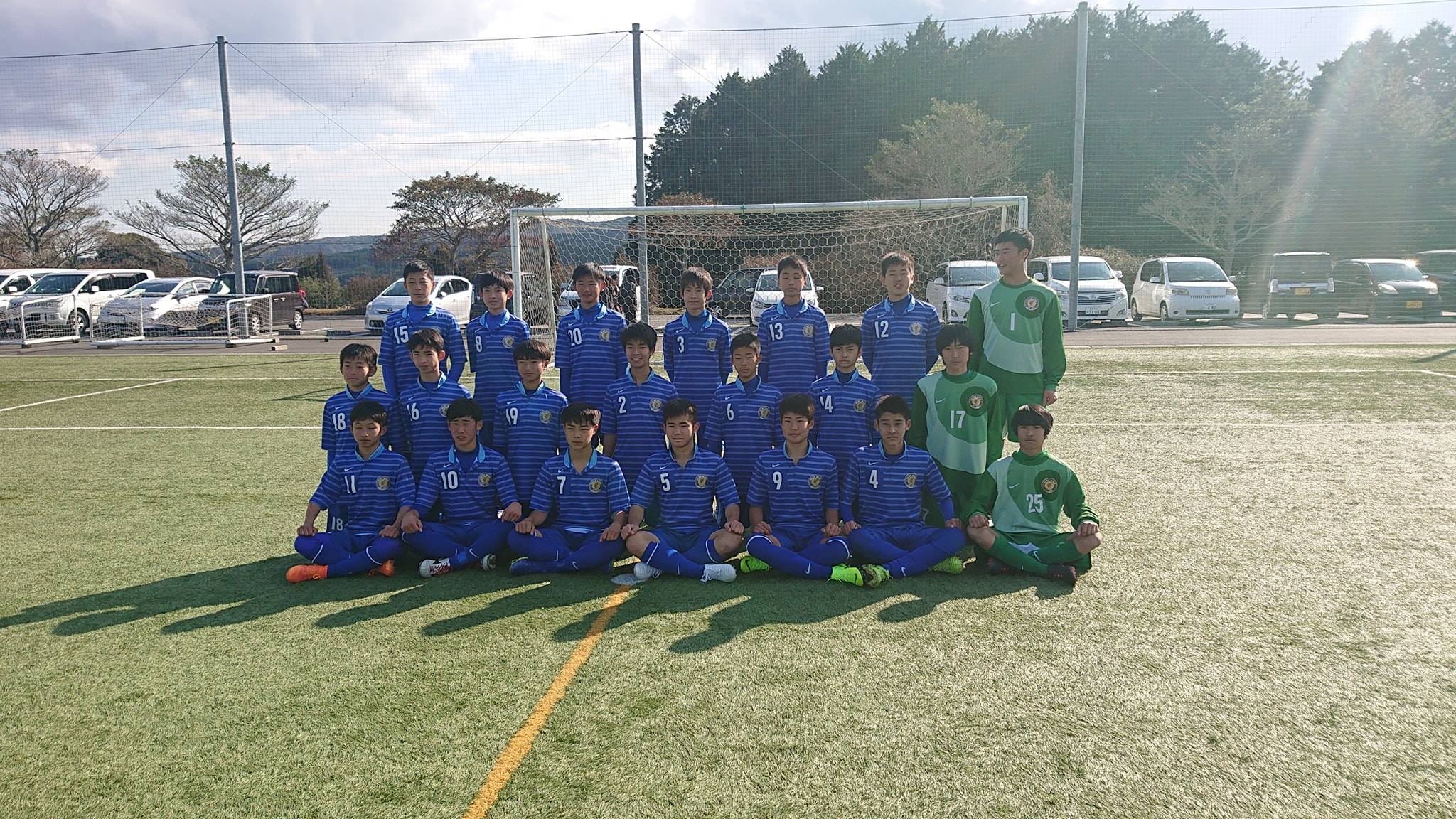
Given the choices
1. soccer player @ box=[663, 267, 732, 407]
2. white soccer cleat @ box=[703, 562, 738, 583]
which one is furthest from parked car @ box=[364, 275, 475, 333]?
white soccer cleat @ box=[703, 562, 738, 583]

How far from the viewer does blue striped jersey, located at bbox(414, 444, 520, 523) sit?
4.76m

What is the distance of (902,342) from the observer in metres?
5.17

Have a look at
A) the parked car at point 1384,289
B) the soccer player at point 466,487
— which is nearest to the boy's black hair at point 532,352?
the soccer player at point 466,487

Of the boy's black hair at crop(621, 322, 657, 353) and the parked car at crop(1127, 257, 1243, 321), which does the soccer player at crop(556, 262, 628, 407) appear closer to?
the boy's black hair at crop(621, 322, 657, 353)

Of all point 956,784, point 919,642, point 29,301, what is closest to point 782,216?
point 919,642

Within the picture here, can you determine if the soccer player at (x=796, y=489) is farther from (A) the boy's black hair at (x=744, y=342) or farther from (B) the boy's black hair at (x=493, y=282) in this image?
(B) the boy's black hair at (x=493, y=282)

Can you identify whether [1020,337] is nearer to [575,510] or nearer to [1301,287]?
[575,510]

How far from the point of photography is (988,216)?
48.2 ft

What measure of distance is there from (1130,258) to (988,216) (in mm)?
12736

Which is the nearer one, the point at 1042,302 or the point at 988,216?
the point at 1042,302

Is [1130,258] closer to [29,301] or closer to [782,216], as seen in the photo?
[782,216]

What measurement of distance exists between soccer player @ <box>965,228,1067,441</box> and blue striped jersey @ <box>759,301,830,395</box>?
0.86 metres

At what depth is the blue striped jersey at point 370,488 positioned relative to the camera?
15.6 ft

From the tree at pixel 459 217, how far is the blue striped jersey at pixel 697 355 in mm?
24477
